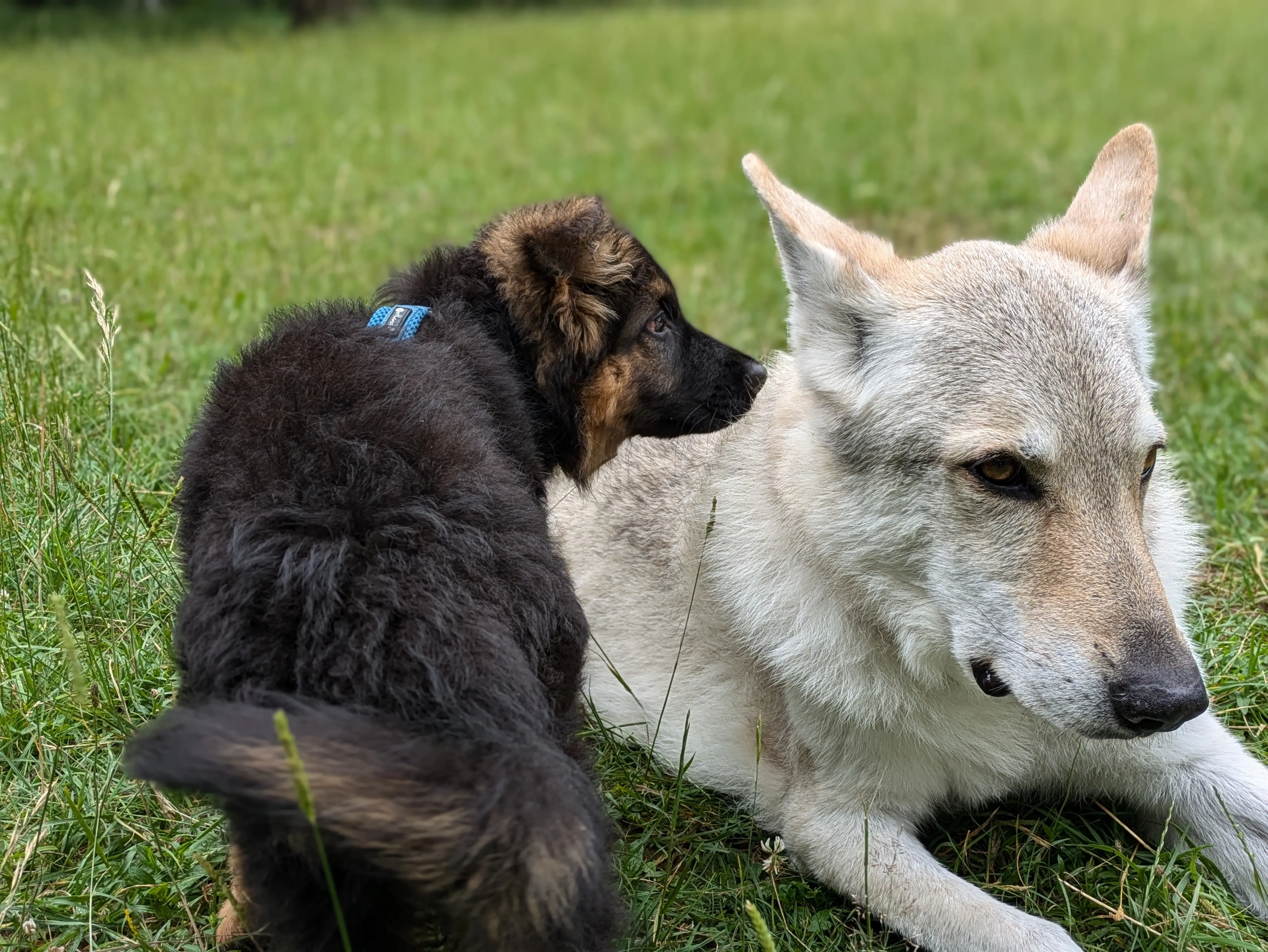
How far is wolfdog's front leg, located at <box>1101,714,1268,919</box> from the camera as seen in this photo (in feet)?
10.2

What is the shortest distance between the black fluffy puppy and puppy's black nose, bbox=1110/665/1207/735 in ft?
3.72

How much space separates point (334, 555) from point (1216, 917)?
2.32 metres

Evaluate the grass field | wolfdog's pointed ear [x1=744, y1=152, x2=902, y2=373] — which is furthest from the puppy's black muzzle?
the grass field

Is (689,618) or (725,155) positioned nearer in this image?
(689,618)

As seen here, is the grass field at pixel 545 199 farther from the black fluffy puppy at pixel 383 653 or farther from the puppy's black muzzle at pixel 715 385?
the puppy's black muzzle at pixel 715 385

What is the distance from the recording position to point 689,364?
3.81m

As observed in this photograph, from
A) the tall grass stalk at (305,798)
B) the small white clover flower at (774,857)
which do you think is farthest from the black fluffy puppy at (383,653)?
the small white clover flower at (774,857)

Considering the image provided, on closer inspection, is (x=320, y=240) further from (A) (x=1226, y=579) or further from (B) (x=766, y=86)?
(B) (x=766, y=86)

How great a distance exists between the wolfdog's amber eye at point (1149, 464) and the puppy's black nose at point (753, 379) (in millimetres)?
1322

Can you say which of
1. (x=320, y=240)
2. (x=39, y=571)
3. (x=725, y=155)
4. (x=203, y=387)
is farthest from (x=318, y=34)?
(x=39, y=571)

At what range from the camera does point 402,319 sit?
126 inches

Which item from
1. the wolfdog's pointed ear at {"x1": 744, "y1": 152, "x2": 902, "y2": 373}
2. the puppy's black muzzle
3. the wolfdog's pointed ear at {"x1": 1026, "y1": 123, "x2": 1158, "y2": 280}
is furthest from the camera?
the puppy's black muzzle

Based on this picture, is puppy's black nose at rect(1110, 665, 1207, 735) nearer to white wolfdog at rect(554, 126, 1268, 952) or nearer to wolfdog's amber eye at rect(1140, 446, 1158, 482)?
white wolfdog at rect(554, 126, 1268, 952)

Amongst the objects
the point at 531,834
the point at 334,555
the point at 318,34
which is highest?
the point at 334,555
